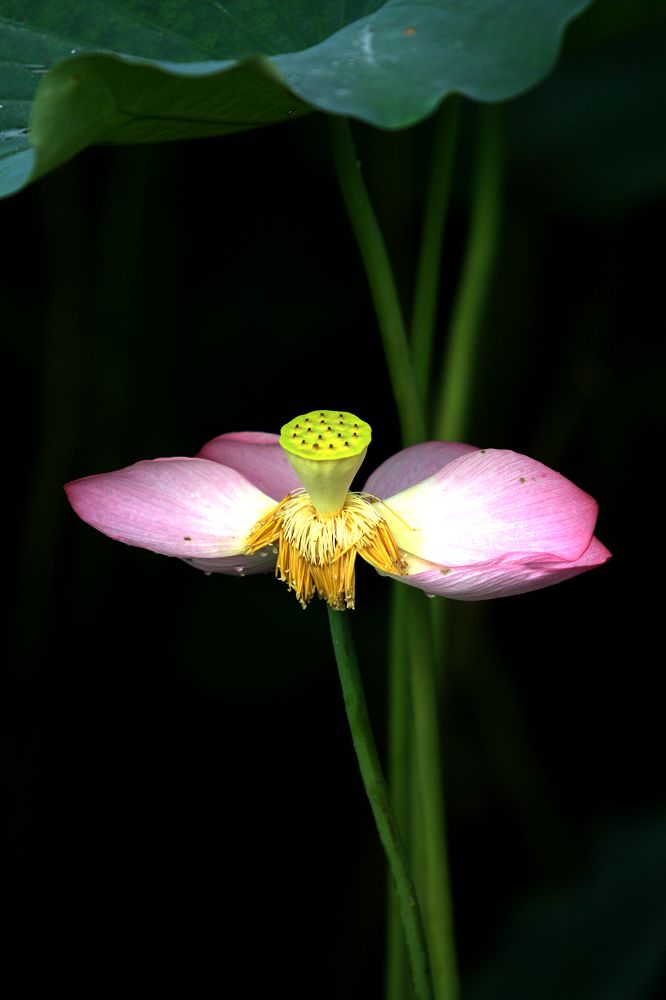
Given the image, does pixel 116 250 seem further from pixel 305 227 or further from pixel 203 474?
pixel 203 474

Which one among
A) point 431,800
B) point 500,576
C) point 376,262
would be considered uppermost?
point 376,262

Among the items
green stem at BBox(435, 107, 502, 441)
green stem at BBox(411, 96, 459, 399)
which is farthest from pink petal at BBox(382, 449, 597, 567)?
green stem at BBox(435, 107, 502, 441)

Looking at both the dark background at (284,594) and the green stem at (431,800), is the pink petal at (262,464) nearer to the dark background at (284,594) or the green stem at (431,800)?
the green stem at (431,800)

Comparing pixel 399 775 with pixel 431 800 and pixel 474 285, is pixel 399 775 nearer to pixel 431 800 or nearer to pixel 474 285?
pixel 431 800

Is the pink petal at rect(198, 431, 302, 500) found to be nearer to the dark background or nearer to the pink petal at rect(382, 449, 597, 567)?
the pink petal at rect(382, 449, 597, 567)

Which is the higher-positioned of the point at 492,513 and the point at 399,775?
the point at 492,513

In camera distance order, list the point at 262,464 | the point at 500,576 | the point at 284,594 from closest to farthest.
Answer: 1. the point at 500,576
2. the point at 262,464
3. the point at 284,594

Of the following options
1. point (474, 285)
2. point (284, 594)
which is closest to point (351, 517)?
point (474, 285)
